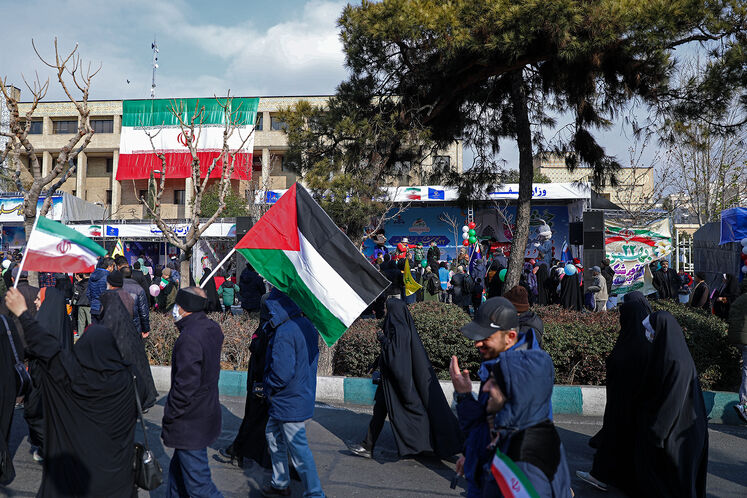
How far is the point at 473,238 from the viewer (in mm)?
19641

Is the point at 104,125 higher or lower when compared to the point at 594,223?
higher

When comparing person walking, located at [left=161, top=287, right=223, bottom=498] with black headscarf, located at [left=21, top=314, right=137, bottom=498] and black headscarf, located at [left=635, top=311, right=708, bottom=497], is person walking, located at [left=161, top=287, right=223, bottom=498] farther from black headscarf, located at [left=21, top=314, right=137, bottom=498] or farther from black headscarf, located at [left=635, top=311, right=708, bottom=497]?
black headscarf, located at [left=635, top=311, right=708, bottom=497]

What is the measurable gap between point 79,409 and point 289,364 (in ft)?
4.43

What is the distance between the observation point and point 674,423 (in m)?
4.26

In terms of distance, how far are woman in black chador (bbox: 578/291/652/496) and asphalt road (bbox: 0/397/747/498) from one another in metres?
0.17

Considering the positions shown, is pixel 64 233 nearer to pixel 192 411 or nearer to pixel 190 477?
pixel 192 411

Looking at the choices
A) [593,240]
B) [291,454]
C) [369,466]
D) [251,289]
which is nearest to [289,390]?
[291,454]

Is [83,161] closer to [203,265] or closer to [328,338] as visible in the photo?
[203,265]

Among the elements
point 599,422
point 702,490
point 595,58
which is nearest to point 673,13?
point 595,58

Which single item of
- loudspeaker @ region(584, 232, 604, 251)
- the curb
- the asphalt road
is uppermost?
loudspeaker @ region(584, 232, 604, 251)

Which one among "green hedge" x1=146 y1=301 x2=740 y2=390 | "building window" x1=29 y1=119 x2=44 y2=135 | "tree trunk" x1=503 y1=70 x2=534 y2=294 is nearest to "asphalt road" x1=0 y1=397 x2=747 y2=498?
"green hedge" x1=146 y1=301 x2=740 y2=390

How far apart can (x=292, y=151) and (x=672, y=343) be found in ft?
22.3

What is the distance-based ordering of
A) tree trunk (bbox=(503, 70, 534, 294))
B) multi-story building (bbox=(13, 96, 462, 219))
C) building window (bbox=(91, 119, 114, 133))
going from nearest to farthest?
tree trunk (bbox=(503, 70, 534, 294)) → multi-story building (bbox=(13, 96, 462, 219)) → building window (bbox=(91, 119, 114, 133))

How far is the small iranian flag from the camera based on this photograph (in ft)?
8.18
